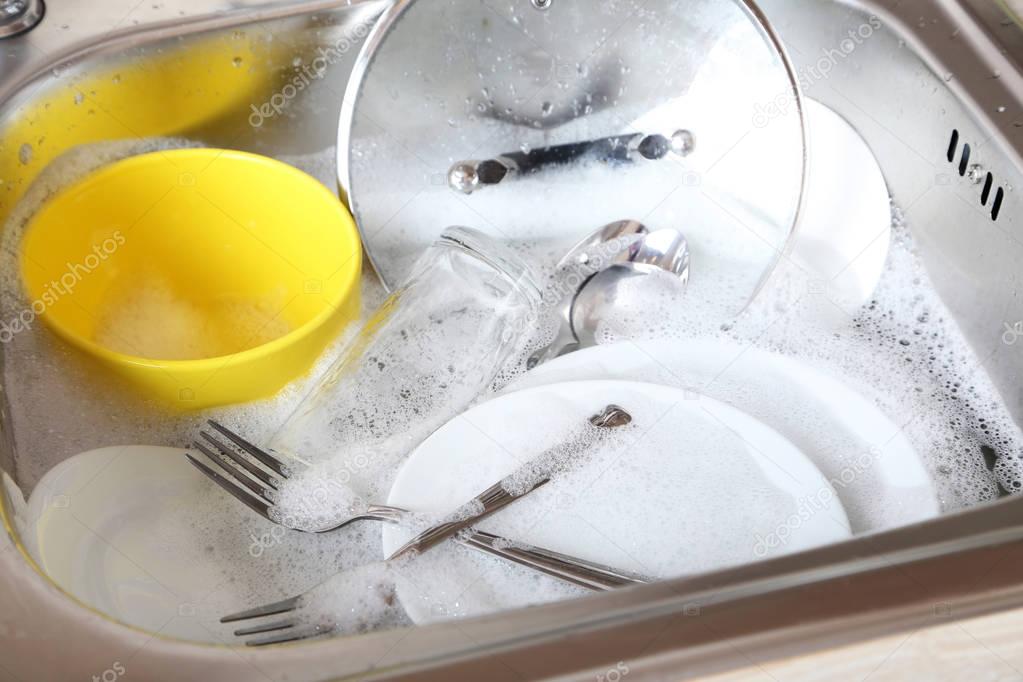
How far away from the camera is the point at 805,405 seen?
2.08 feet

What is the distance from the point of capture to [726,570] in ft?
1.28

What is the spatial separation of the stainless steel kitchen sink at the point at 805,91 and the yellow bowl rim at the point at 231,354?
0.17 ft

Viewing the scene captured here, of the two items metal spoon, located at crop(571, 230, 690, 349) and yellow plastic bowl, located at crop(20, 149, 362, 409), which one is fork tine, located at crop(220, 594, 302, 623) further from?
metal spoon, located at crop(571, 230, 690, 349)

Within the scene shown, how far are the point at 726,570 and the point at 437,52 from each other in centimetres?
47

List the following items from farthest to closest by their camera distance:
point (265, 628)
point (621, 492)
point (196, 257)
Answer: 1. point (196, 257)
2. point (621, 492)
3. point (265, 628)

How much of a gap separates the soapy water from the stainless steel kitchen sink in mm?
21

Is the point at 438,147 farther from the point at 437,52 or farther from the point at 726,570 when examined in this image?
the point at 726,570

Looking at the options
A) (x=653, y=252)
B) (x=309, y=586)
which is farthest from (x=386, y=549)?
(x=653, y=252)

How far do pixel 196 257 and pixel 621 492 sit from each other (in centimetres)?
35

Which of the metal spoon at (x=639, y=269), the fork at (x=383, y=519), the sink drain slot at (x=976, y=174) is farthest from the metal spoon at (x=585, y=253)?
the sink drain slot at (x=976, y=174)

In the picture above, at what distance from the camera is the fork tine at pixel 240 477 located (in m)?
0.57

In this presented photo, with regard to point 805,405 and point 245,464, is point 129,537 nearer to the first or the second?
point 245,464
